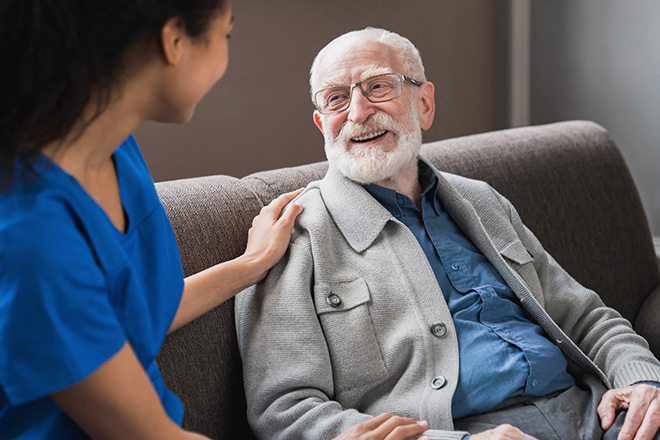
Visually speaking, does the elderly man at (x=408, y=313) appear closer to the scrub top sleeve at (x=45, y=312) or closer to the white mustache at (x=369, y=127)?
the white mustache at (x=369, y=127)

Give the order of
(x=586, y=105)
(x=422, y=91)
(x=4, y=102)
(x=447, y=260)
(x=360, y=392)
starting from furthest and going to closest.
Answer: (x=586, y=105), (x=422, y=91), (x=447, y=260), (x=360, y=392), (x=4, y=102)

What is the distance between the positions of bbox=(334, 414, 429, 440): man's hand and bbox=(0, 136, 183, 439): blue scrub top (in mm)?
477

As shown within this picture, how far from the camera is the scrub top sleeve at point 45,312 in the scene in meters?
0.68

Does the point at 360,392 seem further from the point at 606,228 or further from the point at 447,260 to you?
the point at 606,228

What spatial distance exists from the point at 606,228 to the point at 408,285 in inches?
37.1

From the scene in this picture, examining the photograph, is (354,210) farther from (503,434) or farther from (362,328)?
(503,434)

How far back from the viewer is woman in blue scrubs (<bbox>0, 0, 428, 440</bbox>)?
2.21 ft

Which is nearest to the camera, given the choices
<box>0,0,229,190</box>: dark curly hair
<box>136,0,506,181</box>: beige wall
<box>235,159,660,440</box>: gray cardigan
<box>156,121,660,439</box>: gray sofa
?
<box>0,0,229,190</box>: dark curly hair

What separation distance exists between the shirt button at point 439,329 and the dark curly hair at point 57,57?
33.5 inches

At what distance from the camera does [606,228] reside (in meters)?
2.04

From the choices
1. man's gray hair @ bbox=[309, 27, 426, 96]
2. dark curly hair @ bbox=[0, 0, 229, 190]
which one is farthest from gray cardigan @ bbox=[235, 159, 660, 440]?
dark curly hair @ bbox=[0, 0, 229, 190]

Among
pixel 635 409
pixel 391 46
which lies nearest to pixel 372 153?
pixel 391 46

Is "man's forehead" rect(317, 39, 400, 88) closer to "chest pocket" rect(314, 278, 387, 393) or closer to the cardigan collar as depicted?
the cardigan collar

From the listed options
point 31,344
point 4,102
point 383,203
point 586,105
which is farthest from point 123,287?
point 586,105
